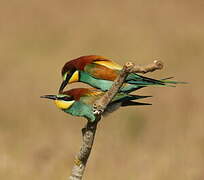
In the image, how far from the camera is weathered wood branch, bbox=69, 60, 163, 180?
379cm

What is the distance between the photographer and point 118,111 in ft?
24.3

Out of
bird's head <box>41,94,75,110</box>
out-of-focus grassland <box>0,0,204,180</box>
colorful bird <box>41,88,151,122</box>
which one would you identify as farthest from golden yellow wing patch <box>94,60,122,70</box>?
out-of-focus grassland <box>0,0,204,180</box>

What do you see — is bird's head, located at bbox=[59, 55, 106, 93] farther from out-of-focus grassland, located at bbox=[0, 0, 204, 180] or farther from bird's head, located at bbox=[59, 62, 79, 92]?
out-of-focus grassland, located at bbox=[0, 0, 204, 180]

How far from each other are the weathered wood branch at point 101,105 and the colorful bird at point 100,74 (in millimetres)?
280

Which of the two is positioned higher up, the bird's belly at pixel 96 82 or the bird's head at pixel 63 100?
the bird's belly at pixel 96 82

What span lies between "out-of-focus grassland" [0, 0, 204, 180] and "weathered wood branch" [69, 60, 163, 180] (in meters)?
1.88

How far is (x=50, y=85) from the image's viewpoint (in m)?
8.48

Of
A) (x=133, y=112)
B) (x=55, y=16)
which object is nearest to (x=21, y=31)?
(x=55, y=16)

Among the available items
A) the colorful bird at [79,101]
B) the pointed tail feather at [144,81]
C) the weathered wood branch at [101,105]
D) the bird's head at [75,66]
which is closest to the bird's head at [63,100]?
the colorful bird at [79,101]

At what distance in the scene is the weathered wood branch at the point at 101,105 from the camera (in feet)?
12.4

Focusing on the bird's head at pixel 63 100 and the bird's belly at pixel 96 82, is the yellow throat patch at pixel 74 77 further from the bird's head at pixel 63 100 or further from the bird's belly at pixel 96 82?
the bird's head at pixel 63 100

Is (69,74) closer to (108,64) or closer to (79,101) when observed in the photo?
(108,64)

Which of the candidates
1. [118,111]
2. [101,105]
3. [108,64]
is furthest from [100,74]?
[118,111]

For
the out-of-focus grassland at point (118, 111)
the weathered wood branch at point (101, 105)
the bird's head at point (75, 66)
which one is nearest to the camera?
the weathered wood branch at point (101, 105)
